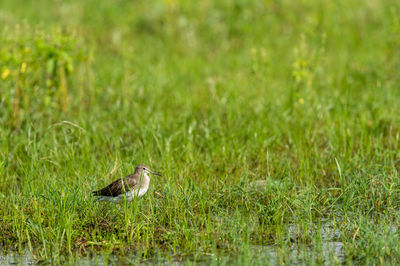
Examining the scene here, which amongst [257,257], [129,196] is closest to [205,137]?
[129,196]

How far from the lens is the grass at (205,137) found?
18.2 feet

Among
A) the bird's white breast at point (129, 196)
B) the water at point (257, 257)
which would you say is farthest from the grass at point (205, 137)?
the bird's white breast at point (129, 196)

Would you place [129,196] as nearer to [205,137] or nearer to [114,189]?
[114,189]

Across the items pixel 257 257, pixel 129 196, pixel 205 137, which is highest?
pixel 205 137

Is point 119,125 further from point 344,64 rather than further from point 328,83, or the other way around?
point 344,64

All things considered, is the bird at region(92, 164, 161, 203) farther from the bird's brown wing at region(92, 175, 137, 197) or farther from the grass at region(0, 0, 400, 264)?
the grass at region(0, 0, 400, 264)

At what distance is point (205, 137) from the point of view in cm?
796

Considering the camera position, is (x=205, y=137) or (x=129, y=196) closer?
(x=129, y=196)

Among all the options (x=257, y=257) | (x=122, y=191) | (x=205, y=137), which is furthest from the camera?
(x=205, y=137)

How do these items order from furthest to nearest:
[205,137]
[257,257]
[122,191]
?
[205,137]
[122,191]
[257,257]

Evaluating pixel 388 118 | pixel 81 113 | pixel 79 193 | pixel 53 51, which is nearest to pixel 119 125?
pixel 81 113

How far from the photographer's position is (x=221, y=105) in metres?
8.84

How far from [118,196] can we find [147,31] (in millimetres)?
8296

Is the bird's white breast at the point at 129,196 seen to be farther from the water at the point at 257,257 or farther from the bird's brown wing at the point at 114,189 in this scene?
the water at the point at 257,257
